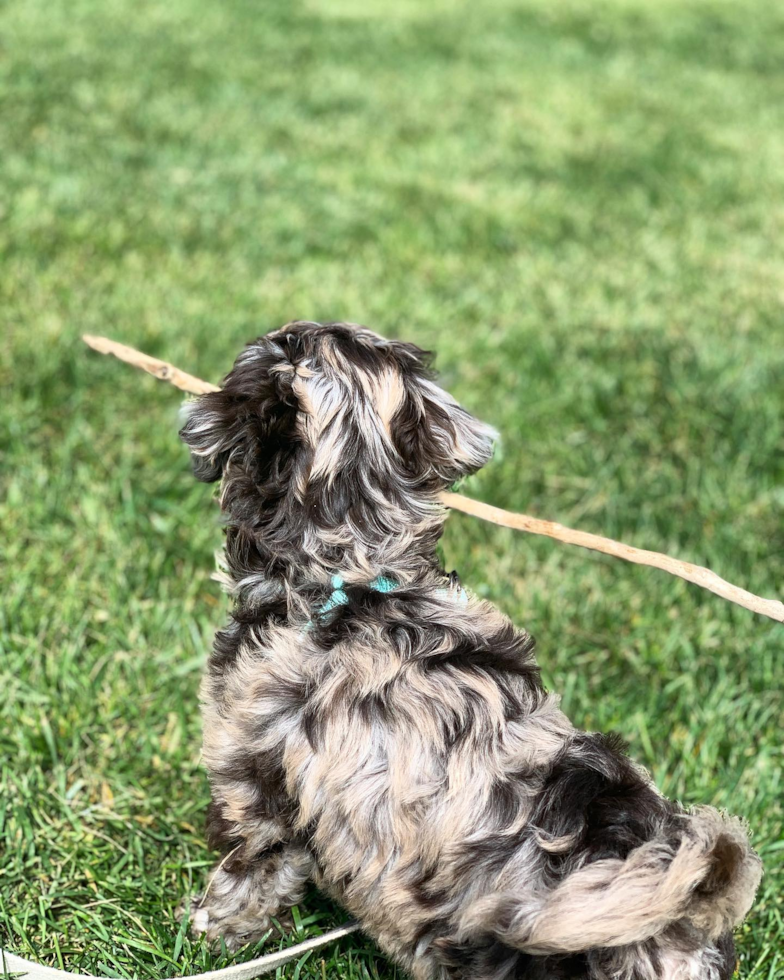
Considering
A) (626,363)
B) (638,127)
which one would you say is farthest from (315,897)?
(638,127)

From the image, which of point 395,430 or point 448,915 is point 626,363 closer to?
point 395,430

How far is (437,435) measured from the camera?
2.91 m

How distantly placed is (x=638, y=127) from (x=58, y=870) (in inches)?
402

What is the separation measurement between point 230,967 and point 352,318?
4488 millimetres

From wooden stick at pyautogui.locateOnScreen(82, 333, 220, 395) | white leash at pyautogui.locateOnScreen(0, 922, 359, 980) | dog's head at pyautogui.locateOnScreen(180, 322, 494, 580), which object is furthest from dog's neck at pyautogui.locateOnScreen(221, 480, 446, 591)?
white leash at pyautogui.locateOnScreen(0, 922, 359, 980)

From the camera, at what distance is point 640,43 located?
15.2m

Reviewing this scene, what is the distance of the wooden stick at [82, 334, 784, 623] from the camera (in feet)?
8.91

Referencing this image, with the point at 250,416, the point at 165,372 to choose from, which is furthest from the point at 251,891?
the point at 165,372

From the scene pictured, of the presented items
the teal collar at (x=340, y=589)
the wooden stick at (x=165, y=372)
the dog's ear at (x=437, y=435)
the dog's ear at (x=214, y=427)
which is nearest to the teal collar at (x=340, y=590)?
the teal collar at (x=340, y=589)

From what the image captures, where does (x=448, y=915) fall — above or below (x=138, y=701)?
above

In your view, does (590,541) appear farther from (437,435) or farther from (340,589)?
(340,589)

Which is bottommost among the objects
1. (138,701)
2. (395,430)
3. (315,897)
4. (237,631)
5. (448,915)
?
(315,897)

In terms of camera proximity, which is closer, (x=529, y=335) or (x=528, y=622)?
(x=528, y=622)

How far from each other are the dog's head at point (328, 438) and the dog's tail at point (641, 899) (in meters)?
1.03
